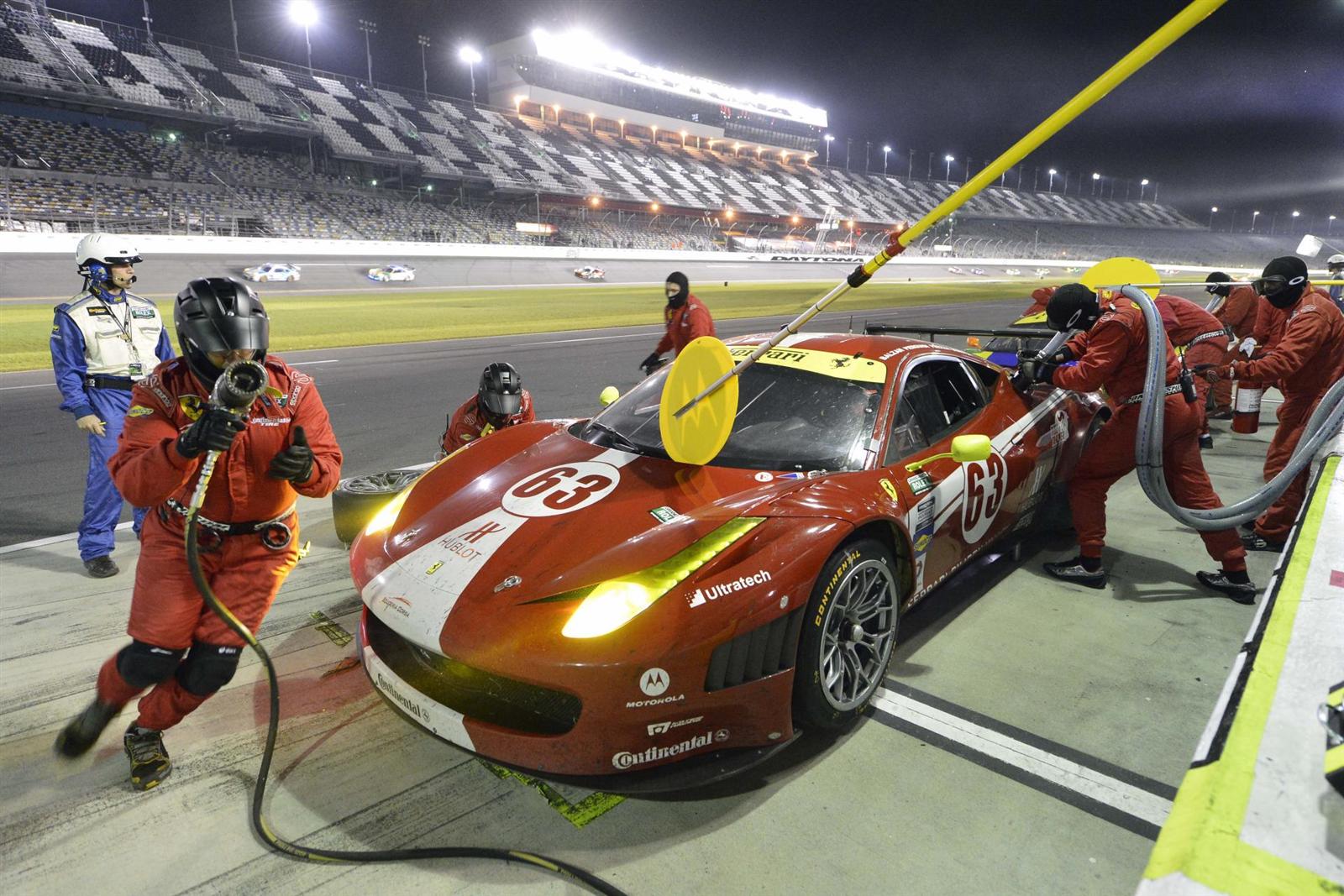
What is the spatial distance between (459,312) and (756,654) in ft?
65.6

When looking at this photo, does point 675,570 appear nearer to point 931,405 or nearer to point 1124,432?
point 931,405

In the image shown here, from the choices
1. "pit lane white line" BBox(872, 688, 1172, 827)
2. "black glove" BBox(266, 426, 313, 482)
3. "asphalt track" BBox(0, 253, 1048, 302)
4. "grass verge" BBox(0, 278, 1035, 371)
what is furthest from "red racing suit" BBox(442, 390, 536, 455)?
"grass verge" BBox(0, 278, 1035, 371)

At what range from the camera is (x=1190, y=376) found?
386cm

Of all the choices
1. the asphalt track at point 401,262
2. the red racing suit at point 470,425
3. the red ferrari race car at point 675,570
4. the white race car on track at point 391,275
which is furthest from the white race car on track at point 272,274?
the red ferrari race car at point 675,570

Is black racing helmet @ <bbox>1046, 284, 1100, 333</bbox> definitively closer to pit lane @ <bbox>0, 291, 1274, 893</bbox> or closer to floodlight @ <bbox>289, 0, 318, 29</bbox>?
A: pit lane @ <bbox>0, 291, 1274, 893</bbox>

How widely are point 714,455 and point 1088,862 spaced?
1746mm

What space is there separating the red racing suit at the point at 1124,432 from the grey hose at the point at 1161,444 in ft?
Result: 0.20

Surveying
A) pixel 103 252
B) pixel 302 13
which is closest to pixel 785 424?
pixel 103 252

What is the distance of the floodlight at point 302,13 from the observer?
46.7m

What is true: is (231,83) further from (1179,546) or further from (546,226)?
(1179,546)

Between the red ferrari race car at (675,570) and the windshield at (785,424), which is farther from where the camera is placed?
the windshield at (785,424)

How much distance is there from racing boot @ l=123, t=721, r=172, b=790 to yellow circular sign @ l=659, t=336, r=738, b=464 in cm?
199

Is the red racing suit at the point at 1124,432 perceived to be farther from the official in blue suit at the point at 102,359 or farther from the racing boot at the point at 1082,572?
the official in blue suit at the point at 102,359

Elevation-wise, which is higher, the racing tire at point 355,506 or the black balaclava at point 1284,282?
the black balaclava at point 1284,282
